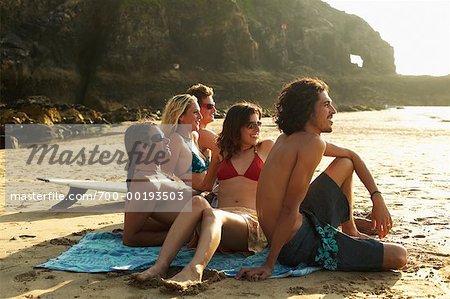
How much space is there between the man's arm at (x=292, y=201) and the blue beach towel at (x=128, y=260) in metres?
0.13

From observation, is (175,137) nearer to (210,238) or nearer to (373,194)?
(210,238)

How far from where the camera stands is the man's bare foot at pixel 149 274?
3605mm

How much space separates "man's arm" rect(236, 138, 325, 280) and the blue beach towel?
134 mm

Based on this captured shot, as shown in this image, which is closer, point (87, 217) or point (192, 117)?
point (192, 117)

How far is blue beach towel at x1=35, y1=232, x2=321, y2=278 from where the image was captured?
13.1 ft

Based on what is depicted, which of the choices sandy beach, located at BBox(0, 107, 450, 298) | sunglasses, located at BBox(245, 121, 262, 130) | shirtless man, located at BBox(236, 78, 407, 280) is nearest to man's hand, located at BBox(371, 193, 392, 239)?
shirtless man, located at BBox(236, 78, 407, 280)

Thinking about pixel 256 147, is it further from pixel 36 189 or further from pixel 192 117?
pixel 36 189

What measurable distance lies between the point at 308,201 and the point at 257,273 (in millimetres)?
718

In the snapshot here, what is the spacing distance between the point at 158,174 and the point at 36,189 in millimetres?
4348

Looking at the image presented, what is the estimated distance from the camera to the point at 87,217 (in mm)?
6316

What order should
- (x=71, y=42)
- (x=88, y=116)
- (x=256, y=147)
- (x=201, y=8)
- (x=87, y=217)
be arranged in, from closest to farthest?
(x=256, y=147)
(x=87, y=217)
(x=88, y=116)
(x=71, y=42)
(x=201, y=8)

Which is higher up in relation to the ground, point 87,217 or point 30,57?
point 30,57

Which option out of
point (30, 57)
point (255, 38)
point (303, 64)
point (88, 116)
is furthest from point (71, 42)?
point (303, 64)

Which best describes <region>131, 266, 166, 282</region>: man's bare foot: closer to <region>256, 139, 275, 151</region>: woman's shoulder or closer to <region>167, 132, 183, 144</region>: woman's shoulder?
<region>256, 139, 275, 151</region>: woman's shoulder
